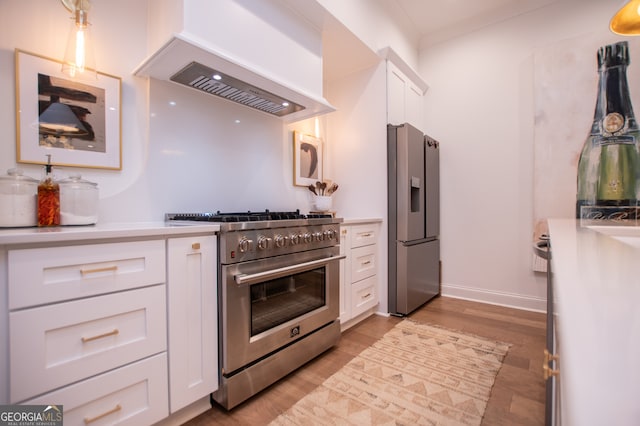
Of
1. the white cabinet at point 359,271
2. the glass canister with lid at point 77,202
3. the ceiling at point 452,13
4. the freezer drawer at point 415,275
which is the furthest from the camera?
the ceiling at point 452,13

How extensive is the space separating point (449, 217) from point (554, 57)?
1737 millimetres

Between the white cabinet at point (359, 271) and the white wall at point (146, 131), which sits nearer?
the white wall at point (146, 131)

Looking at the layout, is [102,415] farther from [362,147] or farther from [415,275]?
[362,147]

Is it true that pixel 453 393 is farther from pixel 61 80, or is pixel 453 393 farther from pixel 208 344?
pixel 61 80

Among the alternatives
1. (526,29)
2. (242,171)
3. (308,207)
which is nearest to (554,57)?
(526,29)

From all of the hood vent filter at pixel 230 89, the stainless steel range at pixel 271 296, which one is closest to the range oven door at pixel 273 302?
the stainless steel range at pixel 271 296

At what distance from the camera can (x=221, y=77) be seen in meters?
1.69

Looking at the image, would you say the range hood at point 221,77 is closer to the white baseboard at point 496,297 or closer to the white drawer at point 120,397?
the white drawer at point 120,397

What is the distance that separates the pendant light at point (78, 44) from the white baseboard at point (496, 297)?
355 cm

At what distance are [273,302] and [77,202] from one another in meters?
1.06

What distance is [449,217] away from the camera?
3.29 meters

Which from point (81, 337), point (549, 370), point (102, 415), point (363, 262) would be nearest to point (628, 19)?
point (549, 370)

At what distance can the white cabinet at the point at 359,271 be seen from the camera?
2266mm

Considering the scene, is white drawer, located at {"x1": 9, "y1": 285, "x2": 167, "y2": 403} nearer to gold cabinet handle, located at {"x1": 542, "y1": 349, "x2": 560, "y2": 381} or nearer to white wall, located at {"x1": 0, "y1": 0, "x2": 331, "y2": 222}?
white wall, located at {"x1": 0, "y1": 0, "x2": 331, "y2": 222}
